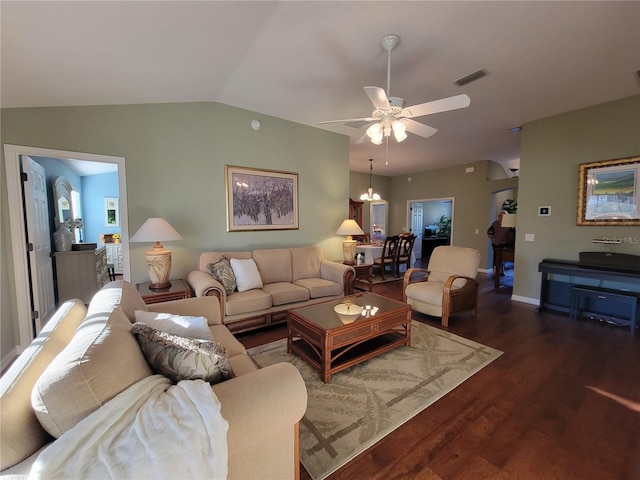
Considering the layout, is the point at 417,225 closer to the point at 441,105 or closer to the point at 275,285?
the point at 275,285

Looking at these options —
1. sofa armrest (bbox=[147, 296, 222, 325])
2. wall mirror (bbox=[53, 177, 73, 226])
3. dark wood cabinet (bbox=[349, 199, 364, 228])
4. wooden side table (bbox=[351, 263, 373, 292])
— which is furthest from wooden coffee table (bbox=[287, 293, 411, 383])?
dark wood cabinet (bbox=[349, 199, 364, 228])

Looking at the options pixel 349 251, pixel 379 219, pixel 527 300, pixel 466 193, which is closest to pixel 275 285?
pixel 349 251

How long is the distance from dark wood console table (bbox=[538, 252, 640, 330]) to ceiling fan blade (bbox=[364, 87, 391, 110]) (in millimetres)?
3456

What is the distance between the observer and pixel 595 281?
370 cm

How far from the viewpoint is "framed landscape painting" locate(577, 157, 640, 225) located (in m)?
3.41

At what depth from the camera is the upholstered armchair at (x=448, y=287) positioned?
10.9 ft

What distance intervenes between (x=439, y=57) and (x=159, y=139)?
3174mm

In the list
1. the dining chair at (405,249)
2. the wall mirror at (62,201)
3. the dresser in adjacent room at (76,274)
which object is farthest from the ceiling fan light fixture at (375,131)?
the wall mirror at (62,201)

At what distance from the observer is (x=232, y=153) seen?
373 centimetres

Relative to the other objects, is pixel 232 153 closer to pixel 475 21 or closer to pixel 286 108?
pixel 286 108

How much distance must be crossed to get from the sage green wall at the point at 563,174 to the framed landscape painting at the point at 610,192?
9 cm

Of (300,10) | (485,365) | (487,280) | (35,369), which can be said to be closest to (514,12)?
(300,10)

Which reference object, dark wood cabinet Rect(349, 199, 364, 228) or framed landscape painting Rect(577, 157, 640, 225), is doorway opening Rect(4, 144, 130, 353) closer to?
dark wood cabinet Rect(349, 199, 364, 228)

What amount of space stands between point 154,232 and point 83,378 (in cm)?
230
